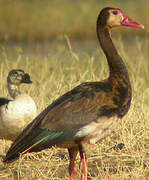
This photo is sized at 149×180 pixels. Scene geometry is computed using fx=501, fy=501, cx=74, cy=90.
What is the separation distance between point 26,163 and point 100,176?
34.1 inches

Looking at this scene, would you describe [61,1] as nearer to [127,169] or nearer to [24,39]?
[24,39]

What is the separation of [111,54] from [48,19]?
14.8 meters

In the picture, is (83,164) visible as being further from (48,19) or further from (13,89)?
(48,19)

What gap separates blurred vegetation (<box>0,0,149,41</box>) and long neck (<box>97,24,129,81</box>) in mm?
12794

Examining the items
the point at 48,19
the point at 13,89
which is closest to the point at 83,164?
the point at 13,89

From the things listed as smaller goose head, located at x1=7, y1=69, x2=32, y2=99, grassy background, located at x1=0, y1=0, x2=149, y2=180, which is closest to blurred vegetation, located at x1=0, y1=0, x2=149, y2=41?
grassy background, located at x1=0, y1=0, x2=149, y2=180

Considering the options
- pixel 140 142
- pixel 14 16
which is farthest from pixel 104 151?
pixel 14 16

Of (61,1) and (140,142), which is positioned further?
(61,1)

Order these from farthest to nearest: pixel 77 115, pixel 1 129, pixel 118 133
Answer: pixel 118 133, pixel 1 129, pixel 77 115

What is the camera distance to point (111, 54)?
178 inches

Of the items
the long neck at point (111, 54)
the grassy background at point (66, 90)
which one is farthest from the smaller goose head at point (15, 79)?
the long neck at point (111, 54)

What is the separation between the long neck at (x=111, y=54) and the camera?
4422mm

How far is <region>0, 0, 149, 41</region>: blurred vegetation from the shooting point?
1803cm

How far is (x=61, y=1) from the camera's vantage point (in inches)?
844
